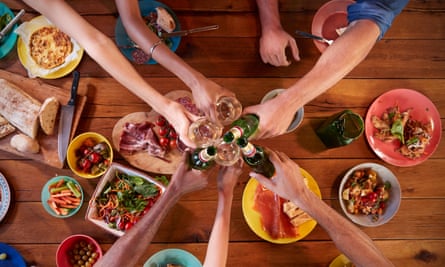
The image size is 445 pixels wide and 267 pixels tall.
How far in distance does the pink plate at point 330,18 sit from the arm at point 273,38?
0.17 metres

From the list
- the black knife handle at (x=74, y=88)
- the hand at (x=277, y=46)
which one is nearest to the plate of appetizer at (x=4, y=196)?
the black knife handle at (x=74, y=88)

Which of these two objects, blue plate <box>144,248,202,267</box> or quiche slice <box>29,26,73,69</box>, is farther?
quiche slice <box>29,26,73,69</box>

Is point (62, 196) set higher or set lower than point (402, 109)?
lower

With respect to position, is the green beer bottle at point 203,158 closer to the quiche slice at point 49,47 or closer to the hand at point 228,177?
the hand at point 228,177

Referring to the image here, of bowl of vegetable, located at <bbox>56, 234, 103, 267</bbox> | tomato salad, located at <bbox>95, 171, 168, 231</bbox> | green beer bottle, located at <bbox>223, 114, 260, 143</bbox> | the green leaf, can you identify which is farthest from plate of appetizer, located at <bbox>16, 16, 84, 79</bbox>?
the green leaf

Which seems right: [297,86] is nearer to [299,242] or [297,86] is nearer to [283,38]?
[283,38]

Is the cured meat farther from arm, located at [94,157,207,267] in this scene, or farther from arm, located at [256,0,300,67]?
arm, located at [256,0,300,67]

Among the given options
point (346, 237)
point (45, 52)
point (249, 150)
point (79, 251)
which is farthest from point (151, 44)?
point (346, 237)

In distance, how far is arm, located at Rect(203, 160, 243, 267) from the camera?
1516 mm

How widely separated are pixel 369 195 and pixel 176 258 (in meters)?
0.99

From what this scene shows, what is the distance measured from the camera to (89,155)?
1.78 meters

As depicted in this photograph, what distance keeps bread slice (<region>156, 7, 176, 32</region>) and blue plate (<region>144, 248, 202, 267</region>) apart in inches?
43.5

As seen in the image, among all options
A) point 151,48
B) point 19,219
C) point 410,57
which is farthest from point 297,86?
point 19,219

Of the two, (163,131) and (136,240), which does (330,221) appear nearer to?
(136,240)
